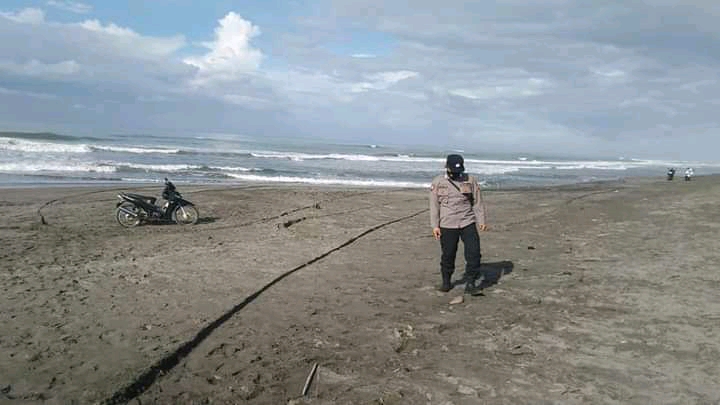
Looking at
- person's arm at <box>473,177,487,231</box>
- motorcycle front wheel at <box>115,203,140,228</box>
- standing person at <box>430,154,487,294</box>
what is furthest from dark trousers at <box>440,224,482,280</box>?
motorcycle front wheel at <box>115,203,140,228</box>

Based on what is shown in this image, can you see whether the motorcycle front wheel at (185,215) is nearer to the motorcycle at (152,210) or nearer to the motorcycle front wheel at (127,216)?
the motorcycle at (152,210)

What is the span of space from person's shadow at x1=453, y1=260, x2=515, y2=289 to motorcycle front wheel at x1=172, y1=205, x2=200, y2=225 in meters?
6.33

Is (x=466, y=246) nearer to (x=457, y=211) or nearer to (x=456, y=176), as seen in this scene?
(x=457, y=211)

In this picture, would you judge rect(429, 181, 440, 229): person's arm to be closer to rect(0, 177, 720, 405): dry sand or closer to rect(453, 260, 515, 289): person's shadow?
rect(0, 177, 720, 405): dry sand

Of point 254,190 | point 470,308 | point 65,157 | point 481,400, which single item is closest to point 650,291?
point 470,308

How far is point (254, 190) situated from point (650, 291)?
13966 millimetres

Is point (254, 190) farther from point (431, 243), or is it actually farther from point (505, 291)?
point (505, 291)

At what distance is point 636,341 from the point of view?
491 cm

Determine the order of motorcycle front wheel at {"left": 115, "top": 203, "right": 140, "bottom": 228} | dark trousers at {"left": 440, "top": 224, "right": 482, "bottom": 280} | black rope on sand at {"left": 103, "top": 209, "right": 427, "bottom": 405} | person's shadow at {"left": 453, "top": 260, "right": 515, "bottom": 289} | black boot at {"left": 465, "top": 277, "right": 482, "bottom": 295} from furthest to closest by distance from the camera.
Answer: motorcycle front wheel at {"left": 115, "top": 203, "right": 140, "bottom": 228} → person's shadow at {"left": 453, "top": 260, "right": 515, "bottom": 289} → black boot at {"left": 465, "top": 277, "right": 482, "bottom": 295} → dark trousers at {"left": 440, "top": 224, "right": 482, "bottom": 280} → black rope on sand at {"left": 103, "top": 209, "right": 427, "bottom": 405}

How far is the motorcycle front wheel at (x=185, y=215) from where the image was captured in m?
11.4

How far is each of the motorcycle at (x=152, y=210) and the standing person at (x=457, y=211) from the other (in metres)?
6.77

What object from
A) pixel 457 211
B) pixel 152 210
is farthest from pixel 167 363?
pixel 152 210

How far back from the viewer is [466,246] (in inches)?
249

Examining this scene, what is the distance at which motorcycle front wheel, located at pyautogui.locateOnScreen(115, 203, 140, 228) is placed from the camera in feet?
35.6
